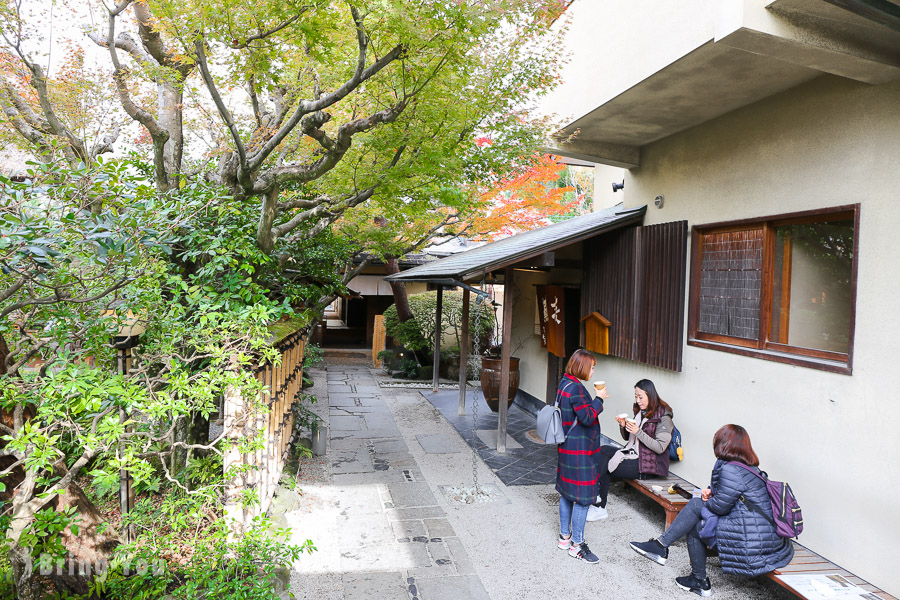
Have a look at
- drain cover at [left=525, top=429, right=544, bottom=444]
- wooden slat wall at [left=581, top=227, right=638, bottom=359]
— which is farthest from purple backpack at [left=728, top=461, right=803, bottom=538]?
drain cover at [left=525, top=429, right=544, bottom=444]

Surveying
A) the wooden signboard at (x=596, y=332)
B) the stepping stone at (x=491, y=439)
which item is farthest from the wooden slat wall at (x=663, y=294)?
the stepping stone at (x=491, y=439)

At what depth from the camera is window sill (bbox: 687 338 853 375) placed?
4570 mm

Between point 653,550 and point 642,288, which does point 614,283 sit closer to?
point 642,288

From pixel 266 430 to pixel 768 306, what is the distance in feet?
16.6

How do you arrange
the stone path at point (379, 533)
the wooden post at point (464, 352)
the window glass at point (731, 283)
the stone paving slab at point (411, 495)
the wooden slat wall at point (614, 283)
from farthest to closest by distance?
the wooden post at point (464, 352), the wooden slat wall at point (614, 283), the stone paving slab at point (411, 495), the window glass at point (731, 283), the stone path at point (379, 533)

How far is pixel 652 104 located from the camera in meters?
6.07

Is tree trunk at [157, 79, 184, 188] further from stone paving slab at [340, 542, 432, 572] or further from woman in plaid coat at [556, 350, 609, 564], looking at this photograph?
woman in plaid coat at [556, 350, 609, 564]

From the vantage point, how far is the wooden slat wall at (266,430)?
4359 millimetres

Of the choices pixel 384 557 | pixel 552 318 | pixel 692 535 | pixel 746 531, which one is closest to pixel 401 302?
pixel 552 318

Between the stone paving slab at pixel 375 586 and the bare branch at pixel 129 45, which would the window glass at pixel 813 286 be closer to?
the stone paving slab at pixel 375 586

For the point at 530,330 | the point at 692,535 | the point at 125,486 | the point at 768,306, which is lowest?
the point at 692,535

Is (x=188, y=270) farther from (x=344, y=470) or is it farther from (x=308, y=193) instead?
(x=308, y=193)

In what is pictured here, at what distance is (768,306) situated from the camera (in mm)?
5441

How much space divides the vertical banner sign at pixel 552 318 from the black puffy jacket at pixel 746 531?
17.8 feet
